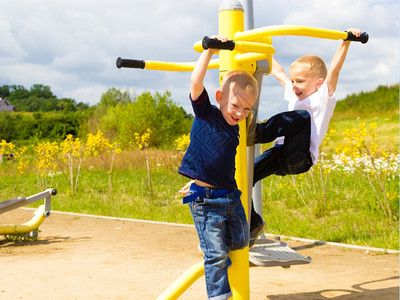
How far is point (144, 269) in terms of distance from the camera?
4.76 metres

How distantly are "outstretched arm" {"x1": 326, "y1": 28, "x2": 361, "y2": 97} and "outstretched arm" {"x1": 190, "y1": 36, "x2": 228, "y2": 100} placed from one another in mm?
717

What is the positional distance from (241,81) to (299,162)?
608mm

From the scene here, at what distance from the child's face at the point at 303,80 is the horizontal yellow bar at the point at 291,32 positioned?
0.81 feet

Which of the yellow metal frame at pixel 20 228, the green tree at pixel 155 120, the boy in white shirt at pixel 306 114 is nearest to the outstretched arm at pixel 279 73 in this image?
the boy in white shirt at pixel 306 114

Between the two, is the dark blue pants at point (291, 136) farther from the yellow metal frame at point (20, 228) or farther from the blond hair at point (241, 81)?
the yellow metal frame at point (20, 228)

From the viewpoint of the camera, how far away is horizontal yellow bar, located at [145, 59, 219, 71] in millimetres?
3086

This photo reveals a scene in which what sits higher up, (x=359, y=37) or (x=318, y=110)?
(x=359, y=37)

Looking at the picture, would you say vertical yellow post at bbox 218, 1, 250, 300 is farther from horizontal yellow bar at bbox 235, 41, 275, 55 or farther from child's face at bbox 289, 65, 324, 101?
child's face at bbox 289, 65, 324, 101

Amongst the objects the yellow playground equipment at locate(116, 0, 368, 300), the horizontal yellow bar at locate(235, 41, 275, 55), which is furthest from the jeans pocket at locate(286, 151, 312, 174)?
the horizontal yellow bar at locate(235, 41, 275, 55)

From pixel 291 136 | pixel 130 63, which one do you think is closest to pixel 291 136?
pixel 291 136

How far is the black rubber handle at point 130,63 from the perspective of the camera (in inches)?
116

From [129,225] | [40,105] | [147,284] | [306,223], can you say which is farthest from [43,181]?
[40,105]

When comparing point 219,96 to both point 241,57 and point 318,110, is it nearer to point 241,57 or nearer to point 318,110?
point 241,57

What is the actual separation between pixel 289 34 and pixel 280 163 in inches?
29.3
